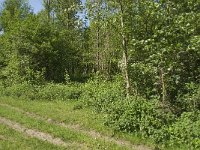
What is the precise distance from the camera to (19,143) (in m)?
12.5

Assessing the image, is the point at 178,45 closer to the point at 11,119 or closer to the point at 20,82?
the point at 11,119

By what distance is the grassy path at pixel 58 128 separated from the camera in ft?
41.1

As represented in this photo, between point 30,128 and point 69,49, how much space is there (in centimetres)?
2367

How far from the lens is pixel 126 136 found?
1326cm

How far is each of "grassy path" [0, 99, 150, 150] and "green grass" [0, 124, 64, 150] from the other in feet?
1.80

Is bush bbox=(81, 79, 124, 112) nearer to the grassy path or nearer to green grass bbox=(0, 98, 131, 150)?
the grassy path

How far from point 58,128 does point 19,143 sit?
257 centimetres

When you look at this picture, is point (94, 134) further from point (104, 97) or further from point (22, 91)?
point (22, 91)

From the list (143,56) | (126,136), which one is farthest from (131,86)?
(126,136)

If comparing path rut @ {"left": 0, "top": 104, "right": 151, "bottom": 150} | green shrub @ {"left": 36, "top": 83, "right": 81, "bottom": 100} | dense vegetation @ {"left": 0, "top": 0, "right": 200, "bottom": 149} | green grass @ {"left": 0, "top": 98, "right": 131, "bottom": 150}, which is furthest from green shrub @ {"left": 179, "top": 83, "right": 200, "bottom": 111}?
green shrub @ {"left": 36, "top": 83, "right": 81, "bottom": 100}

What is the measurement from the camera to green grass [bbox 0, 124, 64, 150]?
12.0 metres

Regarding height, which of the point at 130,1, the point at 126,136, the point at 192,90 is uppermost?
the point at 130,1

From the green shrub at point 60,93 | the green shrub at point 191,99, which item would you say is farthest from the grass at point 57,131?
the green shrub at point 60,93

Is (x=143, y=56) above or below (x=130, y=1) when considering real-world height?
below
